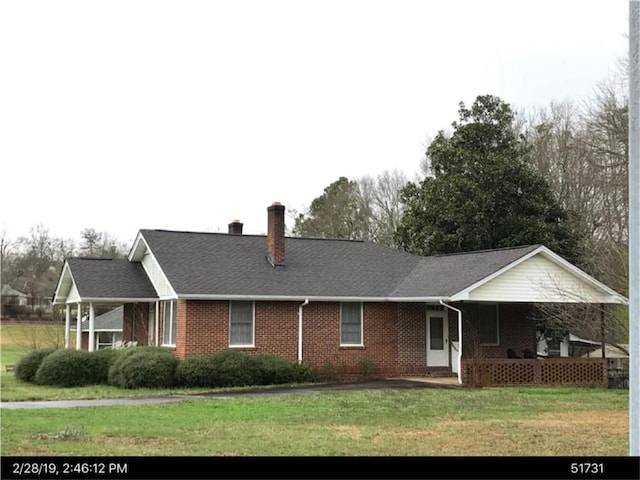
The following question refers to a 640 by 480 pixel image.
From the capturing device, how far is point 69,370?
24906 millimetres

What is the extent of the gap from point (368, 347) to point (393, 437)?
14.4 metres

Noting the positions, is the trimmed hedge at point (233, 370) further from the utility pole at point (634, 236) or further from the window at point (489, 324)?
the utility pole at point (634, 236)

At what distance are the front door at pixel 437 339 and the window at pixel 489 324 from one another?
133cm

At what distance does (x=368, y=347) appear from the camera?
27922mm

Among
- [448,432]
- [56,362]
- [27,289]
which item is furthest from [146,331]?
[27,289]

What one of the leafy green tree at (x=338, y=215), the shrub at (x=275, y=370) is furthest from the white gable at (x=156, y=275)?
the leafy green tree at (x=338, y=215)

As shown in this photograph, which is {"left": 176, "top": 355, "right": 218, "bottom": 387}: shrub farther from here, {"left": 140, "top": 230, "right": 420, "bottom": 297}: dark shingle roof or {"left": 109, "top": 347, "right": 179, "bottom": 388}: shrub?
{"left": 140, "top": 230, "right": 420, "bottom": 297}: dark shingle roof

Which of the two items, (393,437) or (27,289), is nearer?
(393,437)

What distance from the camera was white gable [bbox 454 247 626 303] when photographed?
2586 cm

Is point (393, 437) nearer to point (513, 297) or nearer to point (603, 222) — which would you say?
point (513, 297)

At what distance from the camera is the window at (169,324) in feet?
88.4

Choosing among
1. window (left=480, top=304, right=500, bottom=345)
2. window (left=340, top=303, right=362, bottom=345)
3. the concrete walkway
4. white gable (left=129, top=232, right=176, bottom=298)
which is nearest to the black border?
the concrete walkway

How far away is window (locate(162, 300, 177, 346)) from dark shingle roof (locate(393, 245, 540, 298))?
Answer: 25.6 feet

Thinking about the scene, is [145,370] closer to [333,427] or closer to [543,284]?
[333,427]
